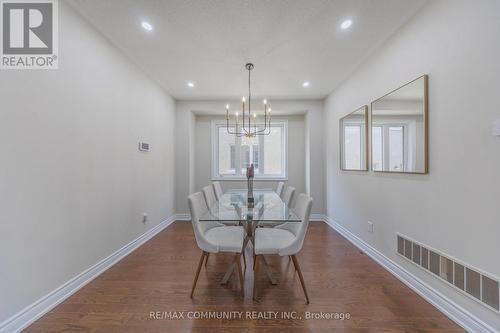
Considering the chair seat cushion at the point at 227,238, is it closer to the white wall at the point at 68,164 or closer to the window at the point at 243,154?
the white wall at the point at 68,164

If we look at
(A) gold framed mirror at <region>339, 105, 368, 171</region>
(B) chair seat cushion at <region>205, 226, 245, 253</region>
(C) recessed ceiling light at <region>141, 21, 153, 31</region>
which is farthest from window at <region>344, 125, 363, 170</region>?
(C) recessed ceiling light at <region>141, 21, 153, 31</region>

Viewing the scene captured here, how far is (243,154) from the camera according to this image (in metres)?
4.88

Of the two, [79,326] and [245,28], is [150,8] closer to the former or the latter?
[245,28]

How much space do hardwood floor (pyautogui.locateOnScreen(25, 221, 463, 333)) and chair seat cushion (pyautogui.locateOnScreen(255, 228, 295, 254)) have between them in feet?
1.44

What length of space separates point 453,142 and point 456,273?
3.27ft

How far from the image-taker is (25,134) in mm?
1492

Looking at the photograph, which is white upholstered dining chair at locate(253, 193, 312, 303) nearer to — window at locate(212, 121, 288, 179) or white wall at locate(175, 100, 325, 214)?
white wall at locate(175, 100, 325, 214)

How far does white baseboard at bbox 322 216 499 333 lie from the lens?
1407mm

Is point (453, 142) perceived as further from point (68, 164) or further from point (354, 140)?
point (68, 164)

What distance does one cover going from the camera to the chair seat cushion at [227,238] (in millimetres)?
1816

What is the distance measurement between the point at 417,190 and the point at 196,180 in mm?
4045

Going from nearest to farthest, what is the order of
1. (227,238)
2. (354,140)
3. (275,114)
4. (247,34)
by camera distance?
(227,238), (247,34), (354,140), (275,114)

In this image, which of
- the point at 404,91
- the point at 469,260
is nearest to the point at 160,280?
the point at 469,260

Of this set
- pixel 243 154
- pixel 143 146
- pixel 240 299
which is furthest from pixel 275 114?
pixel 240 299
